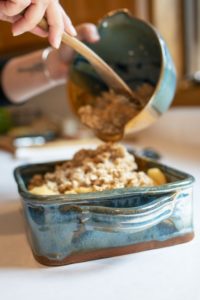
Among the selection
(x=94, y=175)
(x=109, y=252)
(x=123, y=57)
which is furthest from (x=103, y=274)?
(x=123, y=57)

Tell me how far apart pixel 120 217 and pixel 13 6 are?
0.95 feet

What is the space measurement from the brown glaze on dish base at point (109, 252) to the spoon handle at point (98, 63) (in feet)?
1.00

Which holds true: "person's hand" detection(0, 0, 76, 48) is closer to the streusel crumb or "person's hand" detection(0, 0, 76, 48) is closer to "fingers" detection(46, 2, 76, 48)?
"fingers" detection(46, 2, 76, 48)

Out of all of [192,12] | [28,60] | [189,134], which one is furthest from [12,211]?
[192,12]

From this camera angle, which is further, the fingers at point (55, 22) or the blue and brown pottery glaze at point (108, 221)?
the fingers at point (55, 22)

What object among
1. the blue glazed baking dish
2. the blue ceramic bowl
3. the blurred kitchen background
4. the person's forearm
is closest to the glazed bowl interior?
the blue ceramic bowl

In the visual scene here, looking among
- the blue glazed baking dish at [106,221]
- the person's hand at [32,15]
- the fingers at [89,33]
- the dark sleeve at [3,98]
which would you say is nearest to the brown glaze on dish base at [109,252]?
the blue glazed baking dish at [106,221]

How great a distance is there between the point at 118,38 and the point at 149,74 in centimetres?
9

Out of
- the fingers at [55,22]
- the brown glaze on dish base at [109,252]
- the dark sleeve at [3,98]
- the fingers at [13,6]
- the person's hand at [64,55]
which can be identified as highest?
the fingers at [13,6]

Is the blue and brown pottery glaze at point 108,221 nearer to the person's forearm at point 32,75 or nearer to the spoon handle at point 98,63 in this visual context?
the spoon handle at point 98,63

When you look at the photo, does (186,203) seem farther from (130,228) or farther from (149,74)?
(149,74)

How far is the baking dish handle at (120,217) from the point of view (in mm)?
495

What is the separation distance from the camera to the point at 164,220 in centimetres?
54

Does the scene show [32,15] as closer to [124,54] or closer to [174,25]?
[124,54]
